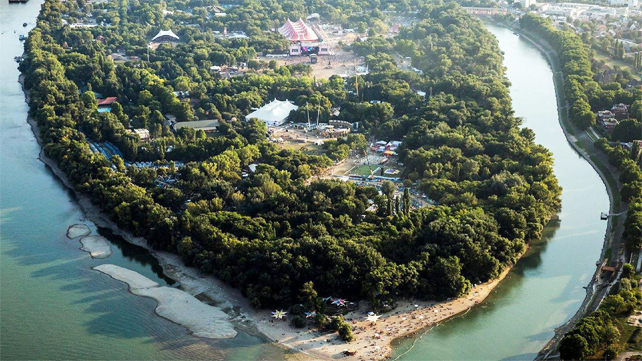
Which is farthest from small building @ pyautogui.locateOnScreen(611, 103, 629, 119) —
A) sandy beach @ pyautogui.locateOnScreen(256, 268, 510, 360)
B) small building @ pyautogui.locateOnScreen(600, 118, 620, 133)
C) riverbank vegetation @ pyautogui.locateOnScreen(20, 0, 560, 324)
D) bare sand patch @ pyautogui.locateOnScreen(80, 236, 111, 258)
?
bare sand patch @ pyautogui.locateOnScreen(80, 236, 111, 258)

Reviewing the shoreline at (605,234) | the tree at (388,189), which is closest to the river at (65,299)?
the shoreline at (605,234)

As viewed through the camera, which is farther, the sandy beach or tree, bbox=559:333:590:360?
the sandy beach

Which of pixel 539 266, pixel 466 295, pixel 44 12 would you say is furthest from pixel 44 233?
pixel 44 12

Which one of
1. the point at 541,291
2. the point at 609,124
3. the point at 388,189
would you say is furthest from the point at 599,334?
the point at 609,124

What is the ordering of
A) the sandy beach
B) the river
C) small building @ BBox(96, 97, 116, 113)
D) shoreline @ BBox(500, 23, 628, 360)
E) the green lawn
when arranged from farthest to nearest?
small building @ BBox(96, 97, 116, 113)
the green lawn
shoreline @ BBox(500, 23, 628, 360)
the river
the sandy beach

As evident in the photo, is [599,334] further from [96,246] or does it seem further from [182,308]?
[96,246]

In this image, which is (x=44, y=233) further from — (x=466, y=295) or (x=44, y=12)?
(x=44, y=12)

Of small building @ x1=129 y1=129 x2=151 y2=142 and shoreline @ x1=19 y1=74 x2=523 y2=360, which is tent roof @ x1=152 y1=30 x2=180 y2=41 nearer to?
small building @ x1=129 y1=129 x2=151 y2=142
